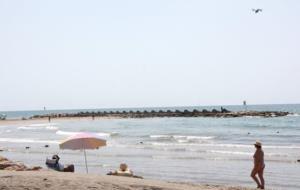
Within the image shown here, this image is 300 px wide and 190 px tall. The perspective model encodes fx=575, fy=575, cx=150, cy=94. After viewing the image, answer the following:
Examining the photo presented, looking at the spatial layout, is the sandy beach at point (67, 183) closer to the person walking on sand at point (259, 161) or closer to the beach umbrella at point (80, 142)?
the person walking on sand at point (259, 161)

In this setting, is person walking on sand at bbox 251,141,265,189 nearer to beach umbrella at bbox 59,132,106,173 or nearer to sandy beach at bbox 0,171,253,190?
sandy beach at bbox 0,171,253,190

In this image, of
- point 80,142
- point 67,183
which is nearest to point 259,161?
point 80,142

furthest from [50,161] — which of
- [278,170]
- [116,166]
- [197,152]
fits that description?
[197,152]

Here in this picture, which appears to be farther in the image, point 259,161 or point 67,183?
point 259,161

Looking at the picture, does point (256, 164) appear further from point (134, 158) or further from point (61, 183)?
point (134, 158)

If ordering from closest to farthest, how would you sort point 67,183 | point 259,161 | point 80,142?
point 67,183, point 259,161, point 80,142

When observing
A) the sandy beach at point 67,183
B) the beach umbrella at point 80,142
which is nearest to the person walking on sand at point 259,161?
the sandy beach at point 67,183

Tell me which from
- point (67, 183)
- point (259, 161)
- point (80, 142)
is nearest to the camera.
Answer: point (67, 183)

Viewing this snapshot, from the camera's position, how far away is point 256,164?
15242mm

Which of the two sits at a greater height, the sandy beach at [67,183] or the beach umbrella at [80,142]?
the beach umbrella at [80,142]

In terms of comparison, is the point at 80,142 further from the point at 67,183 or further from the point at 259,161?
the point at 67,183

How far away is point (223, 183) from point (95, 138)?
4.17 m

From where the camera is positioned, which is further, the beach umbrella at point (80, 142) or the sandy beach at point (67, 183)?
the beach umbrella at point (80, 142)

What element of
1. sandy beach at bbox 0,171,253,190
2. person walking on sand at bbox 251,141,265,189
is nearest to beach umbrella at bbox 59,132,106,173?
person walking on sand at bbox 251,141,265,189
